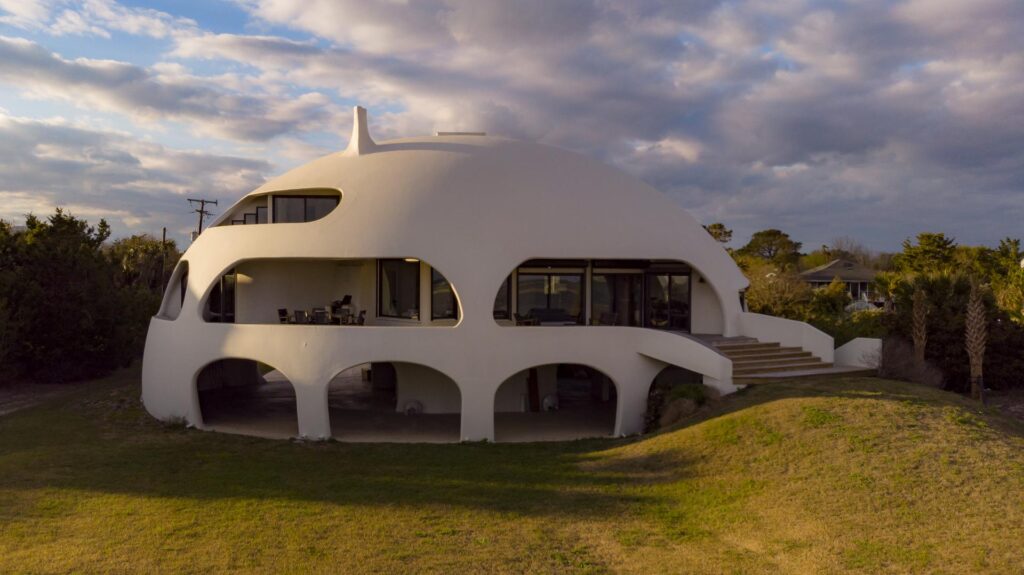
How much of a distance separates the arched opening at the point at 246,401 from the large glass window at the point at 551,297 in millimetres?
7480

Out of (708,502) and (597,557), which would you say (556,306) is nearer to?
(708,502)

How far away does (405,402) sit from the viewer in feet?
66.5

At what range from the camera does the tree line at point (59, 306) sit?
25.8m

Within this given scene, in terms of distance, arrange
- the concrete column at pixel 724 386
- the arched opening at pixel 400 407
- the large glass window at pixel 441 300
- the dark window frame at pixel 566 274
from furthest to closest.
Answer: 1. the dark window frame at pixel 566 274
2. the large glass window at pixel 441 300
3. the arched opening at pixel 400 407
4. the concrete column at pixel 724 386

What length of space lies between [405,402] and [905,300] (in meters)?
17.2

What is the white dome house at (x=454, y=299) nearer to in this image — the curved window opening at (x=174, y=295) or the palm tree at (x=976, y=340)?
the curved window opening at (x=174, y=295)

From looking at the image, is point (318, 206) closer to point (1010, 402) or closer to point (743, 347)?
point (743, 347)

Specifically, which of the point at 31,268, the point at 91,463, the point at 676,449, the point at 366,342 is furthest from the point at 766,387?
the point at 31,268

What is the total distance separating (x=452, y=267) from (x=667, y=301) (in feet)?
25.4

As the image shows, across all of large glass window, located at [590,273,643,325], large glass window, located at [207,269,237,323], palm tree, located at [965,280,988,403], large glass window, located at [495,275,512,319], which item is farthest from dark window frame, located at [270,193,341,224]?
palm tree, located at [965,280,988,403]

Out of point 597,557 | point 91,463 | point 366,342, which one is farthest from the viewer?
point 366,342

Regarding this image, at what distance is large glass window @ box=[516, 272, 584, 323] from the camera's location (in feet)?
65.8

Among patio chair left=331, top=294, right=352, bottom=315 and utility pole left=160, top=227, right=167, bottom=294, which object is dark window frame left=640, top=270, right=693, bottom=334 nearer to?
patio chair left=331, top=294, right=352, bottom=315

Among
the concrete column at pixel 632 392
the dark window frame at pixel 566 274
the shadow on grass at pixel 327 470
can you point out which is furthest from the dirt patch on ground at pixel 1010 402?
the shadow on grass at pixel 327 470
